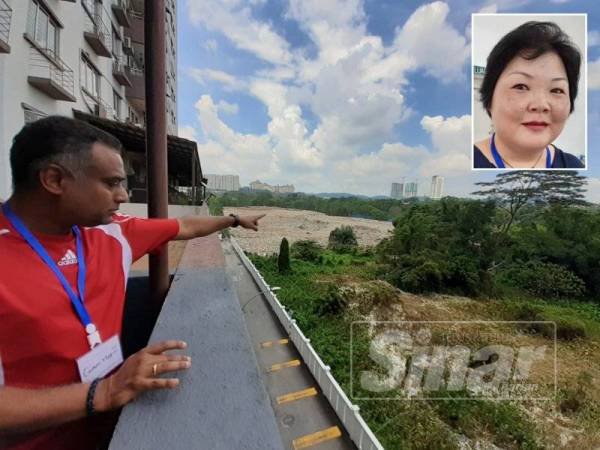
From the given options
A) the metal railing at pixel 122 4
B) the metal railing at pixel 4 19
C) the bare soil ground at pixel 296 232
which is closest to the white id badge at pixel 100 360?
the metal railing at pixel 4 19

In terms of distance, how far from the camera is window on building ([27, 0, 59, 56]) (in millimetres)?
5336

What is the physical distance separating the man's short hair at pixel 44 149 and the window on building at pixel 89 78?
9.24 m

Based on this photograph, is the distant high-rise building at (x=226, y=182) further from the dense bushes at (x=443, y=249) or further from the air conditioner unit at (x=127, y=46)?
the dense bushes at (x=443, y=249)

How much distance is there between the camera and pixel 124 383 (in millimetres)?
646

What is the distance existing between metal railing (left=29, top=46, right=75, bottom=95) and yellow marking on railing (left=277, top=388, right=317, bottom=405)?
22.5 feet

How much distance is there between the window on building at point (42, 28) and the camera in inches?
210

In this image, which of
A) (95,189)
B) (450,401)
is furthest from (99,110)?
(450,401)

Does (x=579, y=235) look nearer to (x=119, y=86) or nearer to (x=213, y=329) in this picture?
(x=213, y=329)

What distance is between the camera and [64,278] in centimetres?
75

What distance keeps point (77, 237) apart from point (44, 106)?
700 centimetres

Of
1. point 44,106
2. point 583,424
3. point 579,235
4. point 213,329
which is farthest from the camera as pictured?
point 579,235

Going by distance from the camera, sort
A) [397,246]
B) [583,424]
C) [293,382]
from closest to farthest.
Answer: [293,382] < [583,424] < [397,246]

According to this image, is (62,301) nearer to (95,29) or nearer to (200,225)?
(200,225)

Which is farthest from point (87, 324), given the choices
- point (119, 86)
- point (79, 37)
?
point (119, 86)
